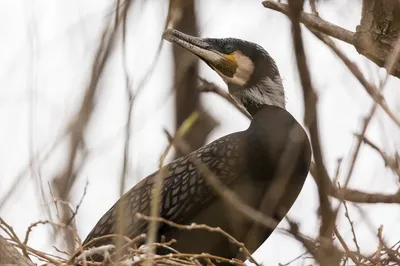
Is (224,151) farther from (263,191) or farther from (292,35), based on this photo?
(292,35)

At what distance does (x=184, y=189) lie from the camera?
455 cm

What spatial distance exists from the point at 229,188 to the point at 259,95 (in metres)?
0.86

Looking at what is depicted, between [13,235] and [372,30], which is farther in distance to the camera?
[372,30]

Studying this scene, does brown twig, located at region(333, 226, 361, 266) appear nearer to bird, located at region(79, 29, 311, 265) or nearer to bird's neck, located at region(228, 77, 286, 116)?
bird, located at region(79, 29, 311, 265)

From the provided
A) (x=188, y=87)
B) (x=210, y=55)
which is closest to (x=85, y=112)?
(x=210, y=55)

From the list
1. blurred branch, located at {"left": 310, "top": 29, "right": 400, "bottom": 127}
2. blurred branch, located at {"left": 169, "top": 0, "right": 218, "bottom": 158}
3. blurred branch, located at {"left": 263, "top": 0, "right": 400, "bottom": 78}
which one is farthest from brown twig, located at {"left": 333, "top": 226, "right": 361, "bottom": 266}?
blurred branch, located at {"left": 169, "top": 0, "right": 218, "bottom": 158}

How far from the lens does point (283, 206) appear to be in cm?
448

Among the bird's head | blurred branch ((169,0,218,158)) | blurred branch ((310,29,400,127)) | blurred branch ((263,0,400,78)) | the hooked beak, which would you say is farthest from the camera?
blurred branch ((169,0,218,158))

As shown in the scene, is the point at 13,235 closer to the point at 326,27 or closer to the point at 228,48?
the point at 326,27

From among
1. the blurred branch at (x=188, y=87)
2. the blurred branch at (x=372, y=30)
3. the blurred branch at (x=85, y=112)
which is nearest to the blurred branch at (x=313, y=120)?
the blurred branch at (x=85, y=112)

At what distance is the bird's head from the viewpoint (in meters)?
5.00

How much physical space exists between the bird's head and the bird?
252 mm

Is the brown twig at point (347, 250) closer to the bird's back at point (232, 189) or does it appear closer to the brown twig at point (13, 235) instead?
the bird's back at point (232, 189)

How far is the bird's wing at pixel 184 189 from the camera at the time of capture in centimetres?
446
